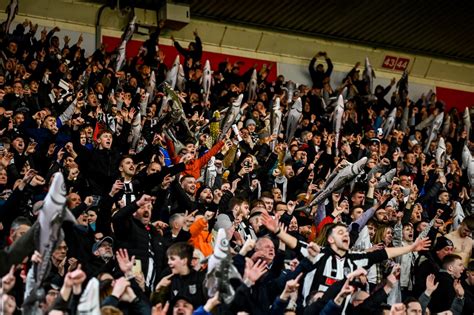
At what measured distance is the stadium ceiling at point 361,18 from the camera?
1772 centimetres

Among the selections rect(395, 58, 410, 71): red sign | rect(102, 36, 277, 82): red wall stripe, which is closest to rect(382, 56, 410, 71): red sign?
rect(395, 58, 410, 71): red sign

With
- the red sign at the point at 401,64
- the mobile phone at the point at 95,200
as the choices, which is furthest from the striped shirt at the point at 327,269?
the red sign at the point at 401,64

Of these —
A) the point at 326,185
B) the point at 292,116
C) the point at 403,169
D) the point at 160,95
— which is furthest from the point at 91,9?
the point at 326,185

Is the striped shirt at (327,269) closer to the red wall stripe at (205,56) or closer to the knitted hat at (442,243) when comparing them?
the knitted hat at (442,243)

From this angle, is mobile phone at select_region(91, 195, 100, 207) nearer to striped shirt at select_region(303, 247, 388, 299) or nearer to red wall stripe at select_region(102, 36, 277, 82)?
striped shirt at select_region(303, 247, 388, 299)

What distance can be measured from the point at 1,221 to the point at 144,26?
10.6 m

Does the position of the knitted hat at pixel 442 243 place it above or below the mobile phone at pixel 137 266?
above

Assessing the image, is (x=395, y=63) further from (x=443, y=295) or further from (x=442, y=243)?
(x=443, y=295)

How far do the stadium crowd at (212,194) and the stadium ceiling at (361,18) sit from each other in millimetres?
1632

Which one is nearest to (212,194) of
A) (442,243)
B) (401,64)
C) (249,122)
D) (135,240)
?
(135,240)

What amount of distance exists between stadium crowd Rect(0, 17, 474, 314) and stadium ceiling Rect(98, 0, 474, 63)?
1632mm

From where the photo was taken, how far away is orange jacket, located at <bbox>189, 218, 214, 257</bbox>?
8094 millimetres

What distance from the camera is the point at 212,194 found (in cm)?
950

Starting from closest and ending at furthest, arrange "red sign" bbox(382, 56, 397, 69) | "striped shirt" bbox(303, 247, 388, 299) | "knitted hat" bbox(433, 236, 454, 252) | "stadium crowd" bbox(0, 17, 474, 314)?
"stadium crowd" bbox(0, 17, 474, 314), "striped shirt" bbox(303, 247, 388, 299), "knitted hat" bbox(433, 236, 454, 252), "red sign" bbox(382, 56, 397, 69)
